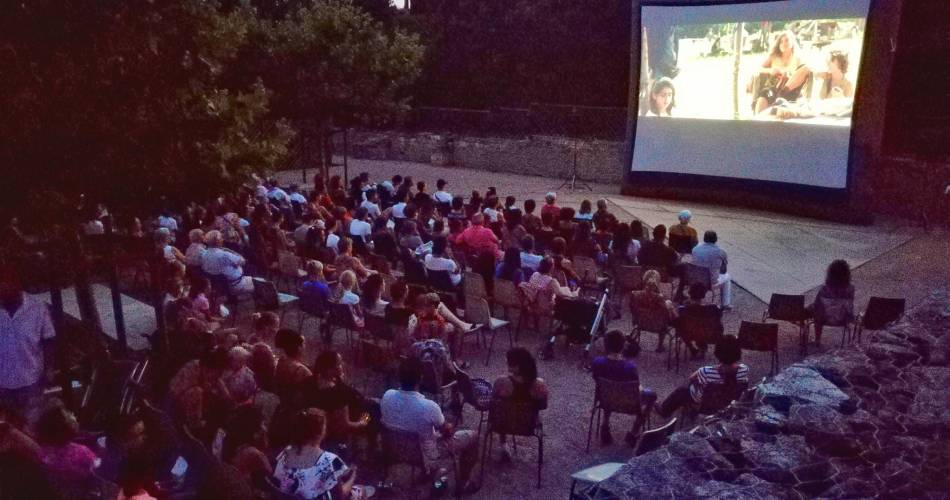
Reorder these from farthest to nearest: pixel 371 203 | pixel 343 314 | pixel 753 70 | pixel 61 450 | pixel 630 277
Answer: pixel 753 70, pixel 371 203, pixel 630 277, pixel 343 314, pixel 61 450

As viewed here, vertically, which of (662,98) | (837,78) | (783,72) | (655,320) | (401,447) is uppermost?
(783,72)

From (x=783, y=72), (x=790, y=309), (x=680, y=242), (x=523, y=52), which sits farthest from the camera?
(x=523, y=52)

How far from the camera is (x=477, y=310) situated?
9.12m

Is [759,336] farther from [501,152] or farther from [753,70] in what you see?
[501,152]

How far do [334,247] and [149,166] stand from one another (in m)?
4.69

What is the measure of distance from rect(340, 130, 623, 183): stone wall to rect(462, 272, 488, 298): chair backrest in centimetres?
1583

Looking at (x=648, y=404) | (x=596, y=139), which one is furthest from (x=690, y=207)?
(x=648, y=404)

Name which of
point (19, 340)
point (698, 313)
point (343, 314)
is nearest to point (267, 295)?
point (343, 314)

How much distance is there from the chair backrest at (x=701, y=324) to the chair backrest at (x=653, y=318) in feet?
0.64

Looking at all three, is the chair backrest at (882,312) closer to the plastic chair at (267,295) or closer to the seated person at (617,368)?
the seated person at (617,368)

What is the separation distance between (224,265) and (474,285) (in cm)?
306

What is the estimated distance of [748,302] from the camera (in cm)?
1202

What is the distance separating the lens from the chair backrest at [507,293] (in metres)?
9.86

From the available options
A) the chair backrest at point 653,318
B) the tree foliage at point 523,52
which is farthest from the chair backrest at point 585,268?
the tree foliage at point 523,52
